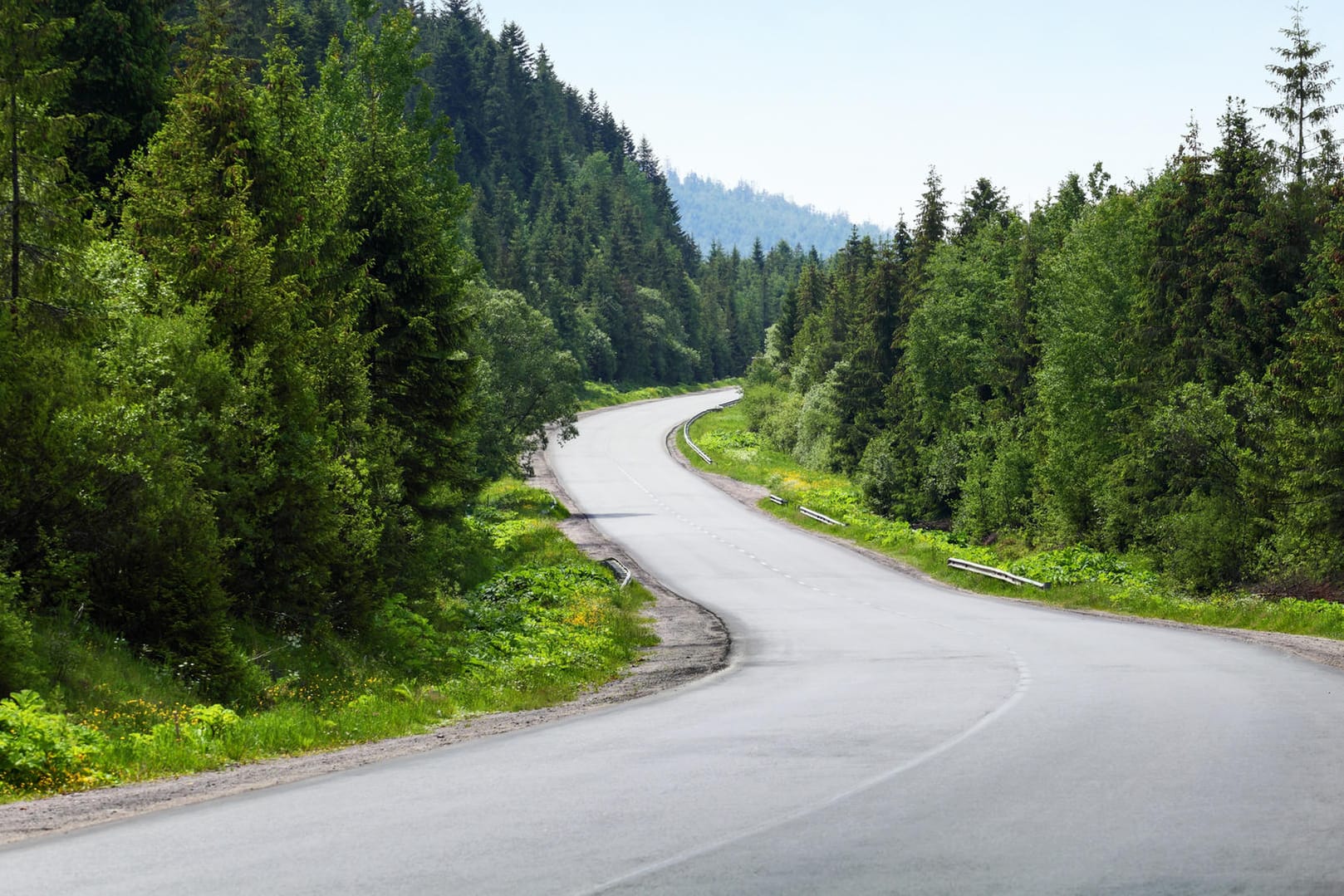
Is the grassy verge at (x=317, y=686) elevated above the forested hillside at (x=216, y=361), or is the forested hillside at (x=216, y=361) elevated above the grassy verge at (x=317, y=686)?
the forested hillside at (x=216, y=361)

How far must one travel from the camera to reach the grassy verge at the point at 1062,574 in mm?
27562

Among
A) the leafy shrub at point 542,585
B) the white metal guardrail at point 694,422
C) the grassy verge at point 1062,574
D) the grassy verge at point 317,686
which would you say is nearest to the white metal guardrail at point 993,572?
the grassy verge at point 1062,574

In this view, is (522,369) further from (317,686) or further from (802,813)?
(802,813)

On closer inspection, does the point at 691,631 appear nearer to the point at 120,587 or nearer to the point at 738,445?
the point at 120,587

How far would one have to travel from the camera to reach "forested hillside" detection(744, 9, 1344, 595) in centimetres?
3262

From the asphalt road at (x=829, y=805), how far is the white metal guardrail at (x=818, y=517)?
3128 cm

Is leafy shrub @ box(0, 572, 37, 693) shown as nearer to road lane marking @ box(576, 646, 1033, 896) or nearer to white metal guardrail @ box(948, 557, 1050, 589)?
road lane marking @ box(576, 646, 1033, 896)

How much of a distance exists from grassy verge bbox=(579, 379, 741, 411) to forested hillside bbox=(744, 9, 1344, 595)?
1923 inches

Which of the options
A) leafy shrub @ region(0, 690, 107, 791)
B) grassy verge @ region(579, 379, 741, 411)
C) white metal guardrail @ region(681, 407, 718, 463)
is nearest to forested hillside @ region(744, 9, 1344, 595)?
white metal guardrail @ region(681, 407, 718, 463)

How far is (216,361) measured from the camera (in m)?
17.0

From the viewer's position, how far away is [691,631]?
27172 millimetres

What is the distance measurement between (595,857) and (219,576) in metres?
9.74

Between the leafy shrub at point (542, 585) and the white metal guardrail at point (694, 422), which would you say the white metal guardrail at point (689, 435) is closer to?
the white metal guardrail at point (694, 422)

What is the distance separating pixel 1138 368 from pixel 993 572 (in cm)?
916
